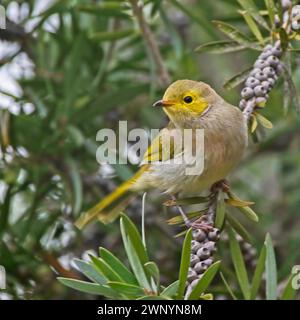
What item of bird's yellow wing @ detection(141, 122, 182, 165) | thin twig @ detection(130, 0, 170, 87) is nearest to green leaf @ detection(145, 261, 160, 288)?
bird's yellow wing @ detection(141, 122, 182, 165)

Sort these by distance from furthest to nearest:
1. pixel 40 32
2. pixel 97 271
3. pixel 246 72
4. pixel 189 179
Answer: pixel 40 32, pixel 189 179, pixel 246 72, pixel 97 271

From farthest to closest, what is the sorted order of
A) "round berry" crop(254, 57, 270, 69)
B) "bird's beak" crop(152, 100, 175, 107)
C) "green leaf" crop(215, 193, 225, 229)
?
"bird's beak" crop(152, 100, 175, 107), "round berry" crop(254, 57, 270, 69), "green leaf" crop(215, 193, 225, 229)

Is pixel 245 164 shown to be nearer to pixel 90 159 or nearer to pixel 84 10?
pixel 90 159

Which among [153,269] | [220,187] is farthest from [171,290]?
[220,187]

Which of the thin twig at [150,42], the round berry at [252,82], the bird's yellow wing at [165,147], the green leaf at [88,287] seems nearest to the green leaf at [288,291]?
the green leaf at [88,287]

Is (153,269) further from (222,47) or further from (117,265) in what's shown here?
(222,47)

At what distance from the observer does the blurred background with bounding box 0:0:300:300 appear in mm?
2041

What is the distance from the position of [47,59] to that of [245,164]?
34.1 inches

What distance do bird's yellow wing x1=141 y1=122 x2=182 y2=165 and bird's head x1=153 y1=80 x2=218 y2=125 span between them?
45 millimetres

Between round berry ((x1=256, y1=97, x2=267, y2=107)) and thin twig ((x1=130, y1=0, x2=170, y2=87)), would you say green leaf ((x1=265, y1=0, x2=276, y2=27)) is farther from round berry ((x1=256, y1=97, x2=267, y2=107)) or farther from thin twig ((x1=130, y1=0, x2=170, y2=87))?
thin twig ((x1=130, y1=0, x2=170, y2=87))

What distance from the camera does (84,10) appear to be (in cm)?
200

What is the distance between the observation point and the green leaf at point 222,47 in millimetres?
1664

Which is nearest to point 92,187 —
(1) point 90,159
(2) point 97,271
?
(1) point 90,159

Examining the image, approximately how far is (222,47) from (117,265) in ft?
2.09
